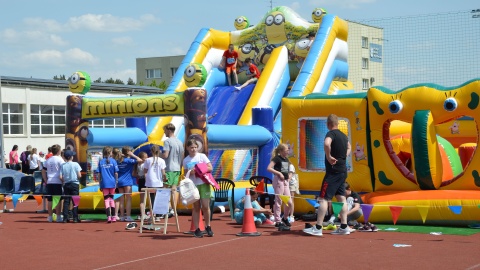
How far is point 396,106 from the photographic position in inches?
497

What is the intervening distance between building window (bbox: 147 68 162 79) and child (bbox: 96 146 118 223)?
58.9m

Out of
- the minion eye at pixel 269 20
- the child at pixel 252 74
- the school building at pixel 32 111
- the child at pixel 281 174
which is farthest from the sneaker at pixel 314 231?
the school building at pixel 32 111

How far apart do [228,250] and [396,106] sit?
14.5ft

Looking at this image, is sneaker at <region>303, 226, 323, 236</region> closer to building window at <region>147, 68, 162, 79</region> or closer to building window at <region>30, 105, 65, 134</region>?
building window at <region>30, 105, 65, 134</region>

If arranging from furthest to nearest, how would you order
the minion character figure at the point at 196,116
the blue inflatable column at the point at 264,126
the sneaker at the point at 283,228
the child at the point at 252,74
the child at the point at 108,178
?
the child at the point at 252,74, the blue inflatable column at the point at 264,126, the minion character figure at the point at 196,116, the child at the point at 108,178, the sneaker at the point at 283,228

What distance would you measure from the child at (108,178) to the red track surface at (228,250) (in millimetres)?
1108

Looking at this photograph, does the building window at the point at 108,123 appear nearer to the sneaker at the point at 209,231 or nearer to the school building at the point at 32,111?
the school building at the point at 32,111

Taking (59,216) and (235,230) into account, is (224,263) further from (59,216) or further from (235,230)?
(59,216)

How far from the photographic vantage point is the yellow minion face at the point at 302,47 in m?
21.0

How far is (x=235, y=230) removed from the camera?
11.9 m

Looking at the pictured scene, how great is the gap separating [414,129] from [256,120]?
194 inches

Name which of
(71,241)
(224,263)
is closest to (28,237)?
(71,241)

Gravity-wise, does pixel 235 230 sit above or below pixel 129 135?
below

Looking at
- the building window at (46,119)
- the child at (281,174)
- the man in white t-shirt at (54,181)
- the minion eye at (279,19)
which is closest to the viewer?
the child at (281,174)
